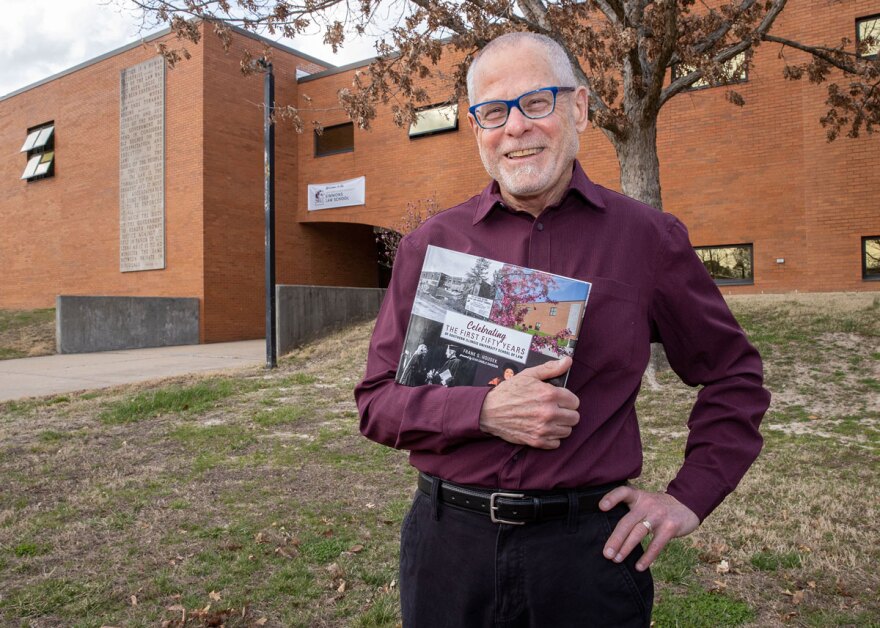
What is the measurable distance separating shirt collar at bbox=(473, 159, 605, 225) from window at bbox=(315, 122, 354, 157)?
20.1m

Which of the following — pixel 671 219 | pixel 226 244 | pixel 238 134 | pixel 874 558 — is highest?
pixel 238 134

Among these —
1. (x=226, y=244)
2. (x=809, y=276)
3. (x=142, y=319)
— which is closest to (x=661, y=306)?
(x=809, y=276)

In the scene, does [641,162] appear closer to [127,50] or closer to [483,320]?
[483,320]

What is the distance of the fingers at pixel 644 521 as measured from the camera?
1.56 metres

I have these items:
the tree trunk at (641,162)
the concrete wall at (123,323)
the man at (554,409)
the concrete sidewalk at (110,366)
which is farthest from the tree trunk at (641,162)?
the concrete wall at (123,323)

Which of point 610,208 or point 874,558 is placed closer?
point 610,208

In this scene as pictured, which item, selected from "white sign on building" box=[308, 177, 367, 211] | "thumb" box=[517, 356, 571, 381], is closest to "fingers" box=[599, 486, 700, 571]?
"thumb" box=[517, 356, 571, 381]

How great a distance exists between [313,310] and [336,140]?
859 centimetres

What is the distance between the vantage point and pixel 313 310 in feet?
49.3

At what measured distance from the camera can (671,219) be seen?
174 centimetres

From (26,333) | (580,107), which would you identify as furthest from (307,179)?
(580,107)

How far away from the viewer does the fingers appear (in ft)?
5.13

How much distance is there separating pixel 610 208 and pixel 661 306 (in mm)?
283

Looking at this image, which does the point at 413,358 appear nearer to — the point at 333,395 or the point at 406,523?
the point at 406,523
